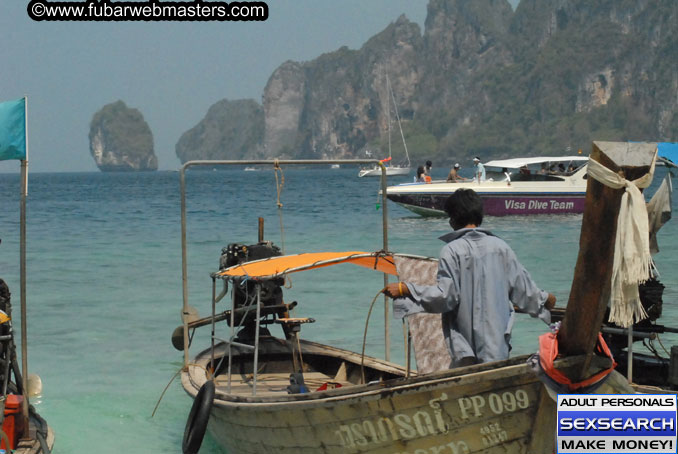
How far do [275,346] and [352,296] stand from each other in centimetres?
677

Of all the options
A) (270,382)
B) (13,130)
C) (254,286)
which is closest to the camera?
(13,130)

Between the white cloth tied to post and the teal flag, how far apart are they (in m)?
3.97

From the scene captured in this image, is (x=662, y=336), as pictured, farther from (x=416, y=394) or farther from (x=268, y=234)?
(x=268, y=234)

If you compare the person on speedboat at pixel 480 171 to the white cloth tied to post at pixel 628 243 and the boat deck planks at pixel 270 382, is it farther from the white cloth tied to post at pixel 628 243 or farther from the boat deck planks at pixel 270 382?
the white cloth tied to post at pixel 628 243

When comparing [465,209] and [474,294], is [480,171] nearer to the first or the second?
[465,209]

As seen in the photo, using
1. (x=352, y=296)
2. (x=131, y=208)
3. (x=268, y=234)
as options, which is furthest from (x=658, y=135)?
(x=352, y=296)

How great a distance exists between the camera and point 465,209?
17.4 feet

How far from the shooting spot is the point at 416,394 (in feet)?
17.2

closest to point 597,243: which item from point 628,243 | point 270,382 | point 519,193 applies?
point 628,243

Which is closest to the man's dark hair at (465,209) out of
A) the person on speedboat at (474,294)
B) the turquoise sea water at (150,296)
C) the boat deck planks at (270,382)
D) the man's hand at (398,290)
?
the person on speedboat at (474,294)

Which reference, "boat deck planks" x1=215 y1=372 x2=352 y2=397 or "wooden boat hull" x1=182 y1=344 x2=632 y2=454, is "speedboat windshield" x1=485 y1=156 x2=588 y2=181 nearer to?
"boat deck planks" x1=215 y1=372 x2=352 y2=397

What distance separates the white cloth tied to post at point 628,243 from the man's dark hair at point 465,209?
1126 mm

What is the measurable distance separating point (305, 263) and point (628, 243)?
10.7 feet

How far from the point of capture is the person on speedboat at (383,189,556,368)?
5.14 m
